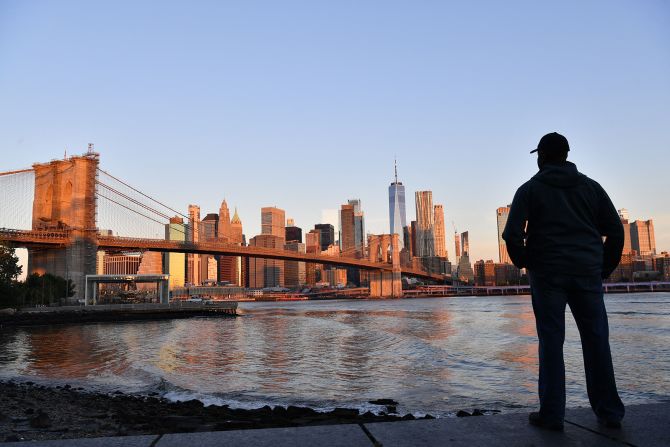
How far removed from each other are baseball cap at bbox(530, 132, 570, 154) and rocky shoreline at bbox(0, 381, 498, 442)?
129 inches

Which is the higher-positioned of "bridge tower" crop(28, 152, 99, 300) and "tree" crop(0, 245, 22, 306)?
"bridge tower" crop(28, 152, 99, 300)

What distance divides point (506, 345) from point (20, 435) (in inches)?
648

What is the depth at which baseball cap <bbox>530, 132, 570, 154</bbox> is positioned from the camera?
3244 mm

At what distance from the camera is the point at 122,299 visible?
6856 cm

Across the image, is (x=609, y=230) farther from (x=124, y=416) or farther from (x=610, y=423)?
(x=124, y=416)

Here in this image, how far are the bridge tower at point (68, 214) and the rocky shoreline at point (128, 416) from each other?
49889mm

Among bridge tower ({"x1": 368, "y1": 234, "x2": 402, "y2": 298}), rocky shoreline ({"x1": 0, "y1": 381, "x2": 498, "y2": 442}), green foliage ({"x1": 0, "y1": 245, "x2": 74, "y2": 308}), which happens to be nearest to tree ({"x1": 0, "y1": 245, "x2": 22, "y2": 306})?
green foliage ({"x1": 0, "y1": 245, "x2": 74, "y2": 308})

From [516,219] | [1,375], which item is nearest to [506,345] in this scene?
[1,375]

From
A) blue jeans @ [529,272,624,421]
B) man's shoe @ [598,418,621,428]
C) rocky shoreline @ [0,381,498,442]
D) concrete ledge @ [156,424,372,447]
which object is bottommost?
rocky shoreline @ [0,381,498,442]

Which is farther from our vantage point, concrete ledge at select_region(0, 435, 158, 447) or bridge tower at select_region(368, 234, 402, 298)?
bridge tower at select_region(368, 234, 402, 298)

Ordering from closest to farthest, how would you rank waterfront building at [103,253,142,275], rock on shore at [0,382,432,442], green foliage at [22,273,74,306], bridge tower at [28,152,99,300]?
rock on shore at [0,382,432,442] < green foliage at [22,273,74,306] < bridge tower at [28,152,99,300] < waterfront building at [103,253,142,275]

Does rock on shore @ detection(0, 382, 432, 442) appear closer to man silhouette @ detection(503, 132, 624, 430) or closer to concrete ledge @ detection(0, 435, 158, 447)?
concrete ledge @ detection(0, 435, 158, 447)

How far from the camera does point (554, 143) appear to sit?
3.27m

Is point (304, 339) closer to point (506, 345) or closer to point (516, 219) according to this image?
point (506, 345)
